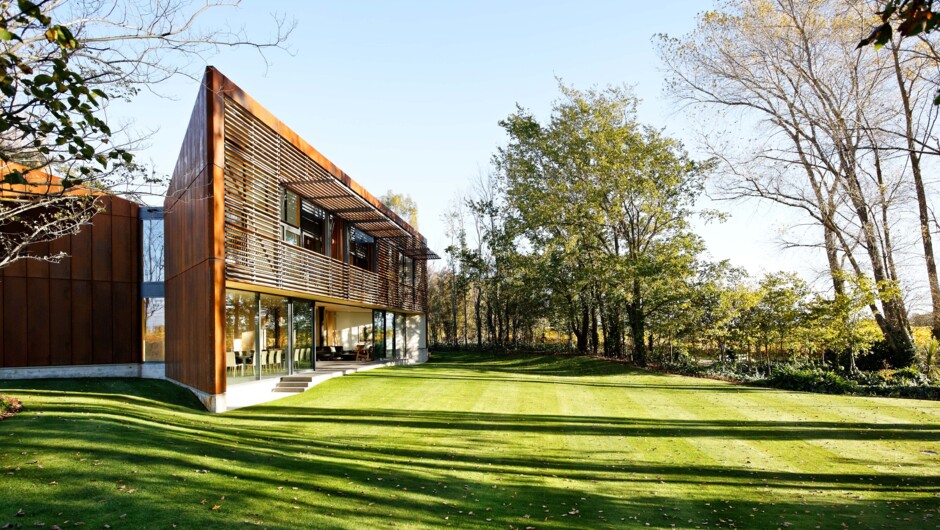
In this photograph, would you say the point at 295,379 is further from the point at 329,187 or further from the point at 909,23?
the point at 909,23

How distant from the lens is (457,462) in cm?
842

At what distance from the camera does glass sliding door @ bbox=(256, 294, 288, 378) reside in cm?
1380

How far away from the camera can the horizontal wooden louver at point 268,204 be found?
11.7 metres

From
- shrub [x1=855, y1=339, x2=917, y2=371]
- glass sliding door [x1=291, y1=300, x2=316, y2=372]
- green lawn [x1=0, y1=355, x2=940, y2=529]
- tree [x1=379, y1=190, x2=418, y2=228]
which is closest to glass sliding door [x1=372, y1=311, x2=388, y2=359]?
glass sliding door [x1=291, y1=300, x2=316, y2=372]

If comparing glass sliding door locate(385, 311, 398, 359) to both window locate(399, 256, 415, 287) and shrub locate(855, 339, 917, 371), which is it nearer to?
window locate(399, 256, 415, 287)

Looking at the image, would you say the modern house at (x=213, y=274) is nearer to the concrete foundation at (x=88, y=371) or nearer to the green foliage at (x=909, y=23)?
the concrete foundation at (x=88, y=371)

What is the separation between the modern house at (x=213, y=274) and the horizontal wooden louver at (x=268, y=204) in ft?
0.12

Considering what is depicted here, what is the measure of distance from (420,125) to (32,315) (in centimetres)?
1307

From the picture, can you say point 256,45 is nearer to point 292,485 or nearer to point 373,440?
point 292,485

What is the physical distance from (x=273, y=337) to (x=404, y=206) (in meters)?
31.1

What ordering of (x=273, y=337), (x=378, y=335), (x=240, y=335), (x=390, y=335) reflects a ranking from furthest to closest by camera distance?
1. (x=390, y=335)
2. (x=378, y=335)
3. (x=273, y=337)
4. (x=240, y=335)

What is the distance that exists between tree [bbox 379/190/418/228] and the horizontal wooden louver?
26270 mm

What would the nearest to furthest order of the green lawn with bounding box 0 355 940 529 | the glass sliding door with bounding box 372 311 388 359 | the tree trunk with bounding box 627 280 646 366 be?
1. the green lawn with bounding box 0 355 940 529
2. the tree trunk with bounding box 627 280 646 366
3. the glass sliding door with bounding box 372 311 388 359

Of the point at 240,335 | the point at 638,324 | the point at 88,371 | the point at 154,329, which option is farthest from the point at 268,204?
the point at 638,324
